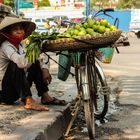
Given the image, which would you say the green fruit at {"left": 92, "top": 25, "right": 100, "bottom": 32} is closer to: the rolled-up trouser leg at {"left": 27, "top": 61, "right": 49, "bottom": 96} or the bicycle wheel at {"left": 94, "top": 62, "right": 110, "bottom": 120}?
the bicycle wheel at {"left": 94, "top": 62, "right": 110, "bottom": 120}

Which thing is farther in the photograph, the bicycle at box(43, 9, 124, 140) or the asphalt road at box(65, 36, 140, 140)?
the asphalt road at box(65, 36, 140, 140)

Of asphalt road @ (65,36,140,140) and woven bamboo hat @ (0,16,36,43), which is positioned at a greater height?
woven bamboo hat @ (0,16,36,43)

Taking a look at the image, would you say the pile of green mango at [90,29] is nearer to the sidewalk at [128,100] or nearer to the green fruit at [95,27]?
the green fruit at [95,27]

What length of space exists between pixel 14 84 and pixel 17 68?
0.91ft

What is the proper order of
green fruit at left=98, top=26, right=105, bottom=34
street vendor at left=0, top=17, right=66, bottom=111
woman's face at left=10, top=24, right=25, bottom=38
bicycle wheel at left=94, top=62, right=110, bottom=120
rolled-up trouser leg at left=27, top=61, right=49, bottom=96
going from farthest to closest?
bicycle wheel at left=94, top=62, right=110, bottom=120 < rolled-up trouser leg at left=27, top=61, right=49, bottom=96 < woman's face at left=10, top=24, right=25, bottom=38 < street vendor at left=0, top=17, right=66, bottom=111 < green fruit at left=98, top=26, right=105, bottom=34

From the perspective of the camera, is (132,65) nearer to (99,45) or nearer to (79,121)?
(79,121)

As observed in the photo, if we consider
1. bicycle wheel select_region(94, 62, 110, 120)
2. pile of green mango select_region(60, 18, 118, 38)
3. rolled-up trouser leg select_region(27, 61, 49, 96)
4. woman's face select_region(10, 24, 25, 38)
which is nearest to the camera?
pile of green mango select_region(60, 18, 118, 38)

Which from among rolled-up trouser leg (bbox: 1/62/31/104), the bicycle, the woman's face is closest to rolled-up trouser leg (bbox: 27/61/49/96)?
rolled-up trouser leg (bbox: 1/62/31/104)

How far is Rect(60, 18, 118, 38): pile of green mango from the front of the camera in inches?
193

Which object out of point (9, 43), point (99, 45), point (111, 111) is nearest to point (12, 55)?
point (9, 43)

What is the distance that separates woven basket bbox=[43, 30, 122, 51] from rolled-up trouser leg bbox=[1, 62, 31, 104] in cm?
57

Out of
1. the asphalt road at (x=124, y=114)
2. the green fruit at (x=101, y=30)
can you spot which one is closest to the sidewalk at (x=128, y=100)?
the asphalt road at (x=124, y=114)

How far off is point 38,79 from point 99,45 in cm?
107

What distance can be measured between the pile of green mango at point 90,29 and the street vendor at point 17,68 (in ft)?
1.94
